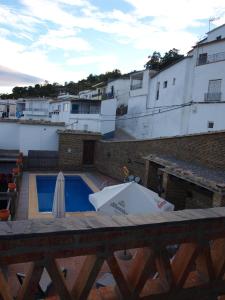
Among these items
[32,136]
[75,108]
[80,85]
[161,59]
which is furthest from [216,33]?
[80,85]

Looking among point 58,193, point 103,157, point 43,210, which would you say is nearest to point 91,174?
point 103,157

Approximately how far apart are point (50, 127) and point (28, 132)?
1.82 meters

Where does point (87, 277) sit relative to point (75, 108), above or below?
below

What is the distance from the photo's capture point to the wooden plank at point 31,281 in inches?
75.4

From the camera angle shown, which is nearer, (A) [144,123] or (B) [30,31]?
(B) [30,31]

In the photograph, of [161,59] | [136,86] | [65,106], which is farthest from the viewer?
[161,59]

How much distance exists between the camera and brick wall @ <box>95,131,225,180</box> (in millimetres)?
11750

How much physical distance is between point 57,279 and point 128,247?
0.51m

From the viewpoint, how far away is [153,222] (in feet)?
7.27

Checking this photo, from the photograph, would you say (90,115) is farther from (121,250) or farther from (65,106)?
(121,250)

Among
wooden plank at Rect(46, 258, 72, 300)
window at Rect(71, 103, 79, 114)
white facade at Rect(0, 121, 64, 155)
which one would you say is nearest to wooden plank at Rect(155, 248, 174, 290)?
wooden plank at Rect(46, 258, 72, 300)

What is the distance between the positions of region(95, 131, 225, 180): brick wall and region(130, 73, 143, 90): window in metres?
16.9

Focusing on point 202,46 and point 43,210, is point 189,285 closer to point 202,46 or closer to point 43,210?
point 43,210

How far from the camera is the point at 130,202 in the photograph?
995 centimetres
